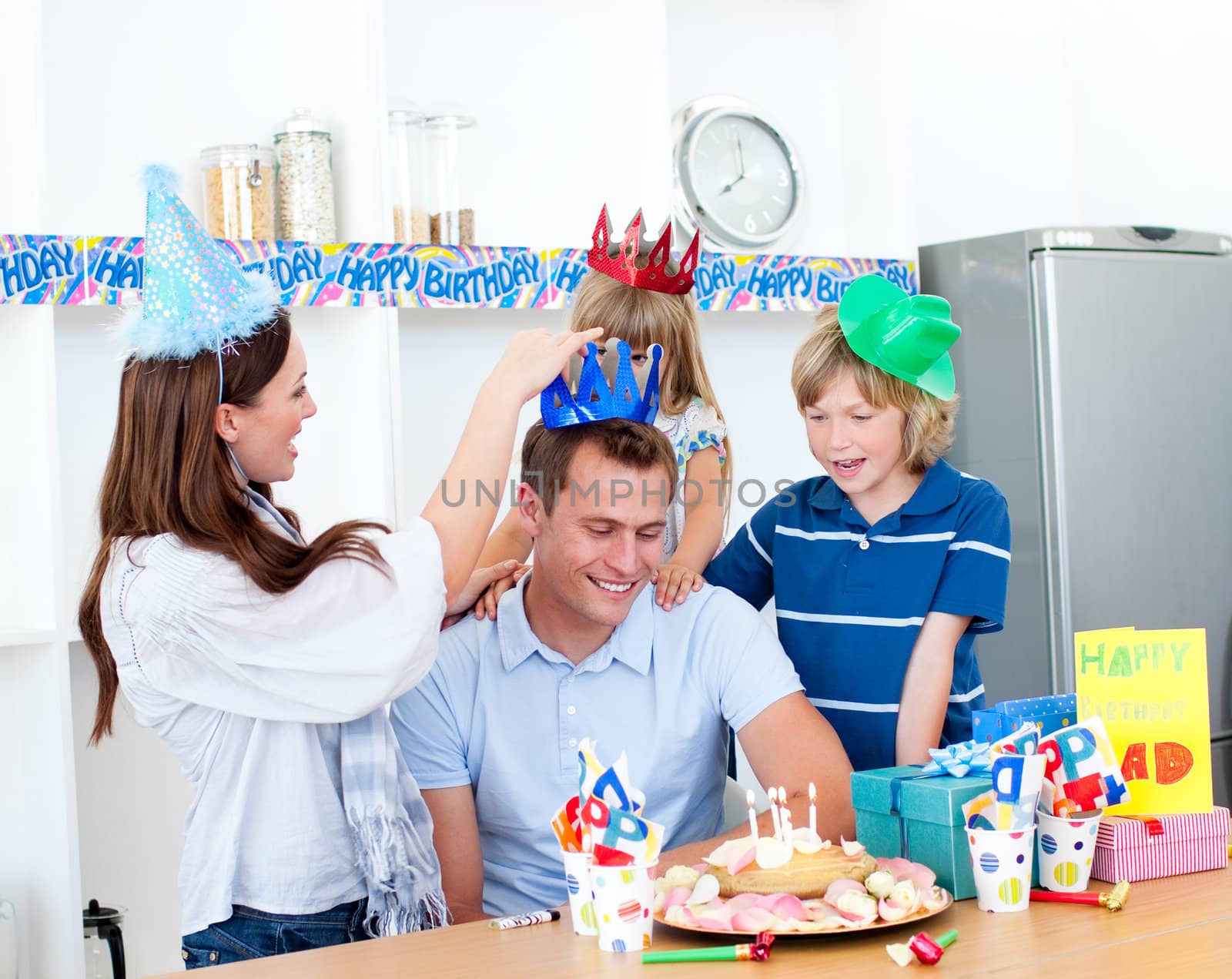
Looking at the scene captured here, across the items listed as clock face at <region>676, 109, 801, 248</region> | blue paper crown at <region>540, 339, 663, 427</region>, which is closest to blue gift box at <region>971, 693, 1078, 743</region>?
blue paper crown at <region>540, 339, 663, 427</region>

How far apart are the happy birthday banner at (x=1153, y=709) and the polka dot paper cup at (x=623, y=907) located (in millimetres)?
502

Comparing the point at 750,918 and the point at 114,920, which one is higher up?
the point at 750,918

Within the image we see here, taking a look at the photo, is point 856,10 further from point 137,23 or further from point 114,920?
point 114,920

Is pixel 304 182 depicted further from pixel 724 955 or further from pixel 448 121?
pixel 724 955

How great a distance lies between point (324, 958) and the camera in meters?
1.22

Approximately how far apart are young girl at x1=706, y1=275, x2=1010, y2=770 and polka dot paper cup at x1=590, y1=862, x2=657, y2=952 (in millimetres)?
712

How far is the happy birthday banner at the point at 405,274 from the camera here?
2.21m

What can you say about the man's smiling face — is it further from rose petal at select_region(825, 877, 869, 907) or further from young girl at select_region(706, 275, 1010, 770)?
rose petal at select_region(825, 877, 869, 907)

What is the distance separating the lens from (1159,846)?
4.35 ft

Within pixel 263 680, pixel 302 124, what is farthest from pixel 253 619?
pixel 302 124

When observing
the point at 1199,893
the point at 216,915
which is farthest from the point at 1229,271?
the point at 216,915

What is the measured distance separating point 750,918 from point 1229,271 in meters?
2.47

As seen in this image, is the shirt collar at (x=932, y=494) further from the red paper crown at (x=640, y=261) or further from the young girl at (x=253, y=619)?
the young girl at (x=253, y=619)

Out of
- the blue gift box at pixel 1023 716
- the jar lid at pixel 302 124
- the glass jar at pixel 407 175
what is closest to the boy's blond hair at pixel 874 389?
the blue gift box at pixel 1023 716
